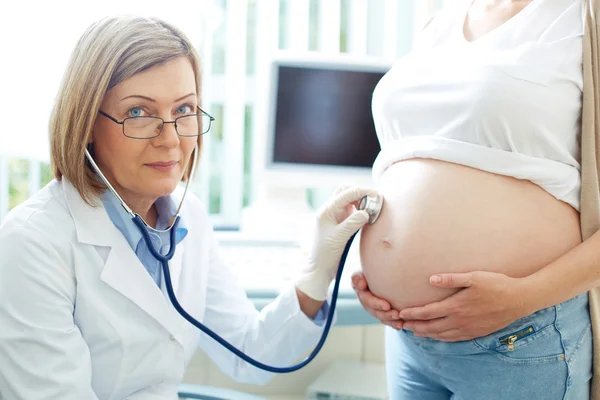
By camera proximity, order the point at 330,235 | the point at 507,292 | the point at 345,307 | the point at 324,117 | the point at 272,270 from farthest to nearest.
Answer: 1. the point at 324,117
2. the point at 272,270
3. the point at 345,307
4. the point at 330,235
5. the point at 507,292

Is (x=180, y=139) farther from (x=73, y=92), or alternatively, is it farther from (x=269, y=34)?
(x=269, y=34)

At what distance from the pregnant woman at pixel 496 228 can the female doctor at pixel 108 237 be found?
5.9 inches

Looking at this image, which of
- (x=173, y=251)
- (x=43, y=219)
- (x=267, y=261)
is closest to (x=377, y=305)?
(x=173, y=251)

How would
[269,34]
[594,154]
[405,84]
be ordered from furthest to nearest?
[269,34], [405,84], [594,154]

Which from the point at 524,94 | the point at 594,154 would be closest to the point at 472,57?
the point at 524,94

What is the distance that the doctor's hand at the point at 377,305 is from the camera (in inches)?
46.0

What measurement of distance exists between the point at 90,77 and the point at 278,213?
4.05 feet

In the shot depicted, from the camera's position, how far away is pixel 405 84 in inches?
48.6

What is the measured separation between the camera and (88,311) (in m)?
1.12

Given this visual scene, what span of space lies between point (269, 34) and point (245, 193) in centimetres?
64

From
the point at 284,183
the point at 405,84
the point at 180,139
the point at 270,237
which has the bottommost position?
the point at 270,237

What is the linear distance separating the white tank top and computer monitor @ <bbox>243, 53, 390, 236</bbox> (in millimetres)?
961

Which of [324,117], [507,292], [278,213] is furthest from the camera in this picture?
[278,213]

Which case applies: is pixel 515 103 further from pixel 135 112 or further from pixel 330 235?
pixel 135 112
